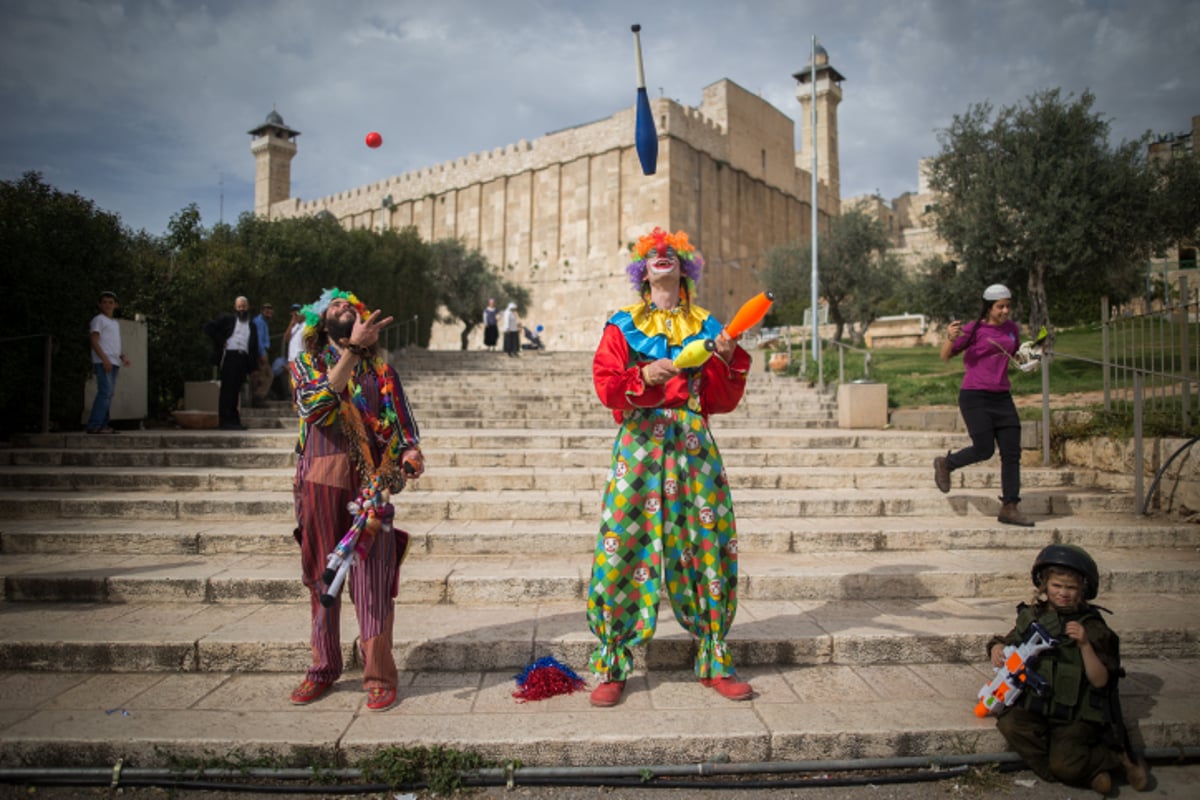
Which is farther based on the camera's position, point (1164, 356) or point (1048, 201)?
point (1048, 201)

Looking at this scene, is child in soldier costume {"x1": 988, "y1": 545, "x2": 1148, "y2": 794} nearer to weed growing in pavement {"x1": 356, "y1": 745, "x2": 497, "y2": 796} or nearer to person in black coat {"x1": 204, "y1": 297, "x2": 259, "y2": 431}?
weed growing in pavement {"x1": 356, "y1": 745, "x2": 497, "y2": 796}

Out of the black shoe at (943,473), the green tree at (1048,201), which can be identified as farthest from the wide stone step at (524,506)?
the green tree at (1048,201)

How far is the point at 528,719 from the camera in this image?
2.99m

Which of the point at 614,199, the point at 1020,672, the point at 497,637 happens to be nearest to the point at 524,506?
the point at 497,637

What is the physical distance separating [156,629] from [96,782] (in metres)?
1.27

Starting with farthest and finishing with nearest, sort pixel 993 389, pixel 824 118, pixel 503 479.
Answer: pixel 824 118, pixel 503 479, pixel 993 389

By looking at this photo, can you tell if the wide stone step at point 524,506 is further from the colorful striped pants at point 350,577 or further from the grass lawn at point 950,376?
the colorful striped pants at point 350,577

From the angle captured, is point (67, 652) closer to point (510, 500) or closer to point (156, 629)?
point (156, 629)

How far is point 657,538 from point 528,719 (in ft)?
3.02

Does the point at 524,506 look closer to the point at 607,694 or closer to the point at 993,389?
the point at 607,694

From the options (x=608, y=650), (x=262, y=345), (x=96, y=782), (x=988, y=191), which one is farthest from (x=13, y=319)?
(x=988, y=191)

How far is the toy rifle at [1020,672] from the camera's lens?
2.80 m

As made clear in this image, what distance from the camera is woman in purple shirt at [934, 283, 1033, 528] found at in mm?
5422

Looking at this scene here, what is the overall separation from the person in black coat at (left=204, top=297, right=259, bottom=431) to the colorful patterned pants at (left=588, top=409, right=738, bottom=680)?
7723 mm
